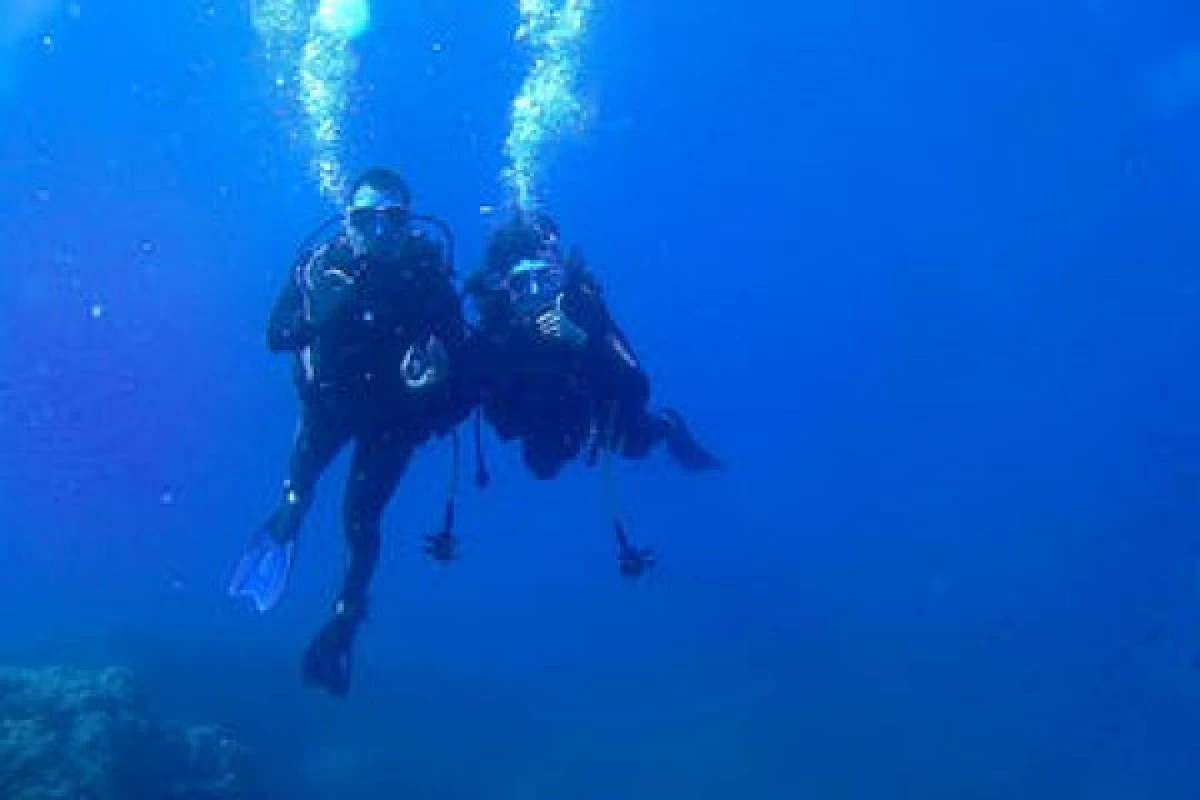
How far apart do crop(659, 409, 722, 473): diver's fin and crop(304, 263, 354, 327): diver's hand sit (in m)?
2.44

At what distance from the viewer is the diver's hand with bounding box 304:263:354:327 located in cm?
640

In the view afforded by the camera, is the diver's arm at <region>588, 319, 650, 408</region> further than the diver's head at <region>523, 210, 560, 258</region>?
No

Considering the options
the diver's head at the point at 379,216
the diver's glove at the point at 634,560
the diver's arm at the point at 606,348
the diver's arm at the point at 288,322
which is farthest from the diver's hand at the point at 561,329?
the diver's arm at the point at 288,322

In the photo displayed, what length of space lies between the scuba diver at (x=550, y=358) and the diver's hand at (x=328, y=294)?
82 cm

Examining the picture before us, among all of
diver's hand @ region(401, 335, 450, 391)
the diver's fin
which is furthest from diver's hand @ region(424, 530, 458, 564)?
the diver's fin

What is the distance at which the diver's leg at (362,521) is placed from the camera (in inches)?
268

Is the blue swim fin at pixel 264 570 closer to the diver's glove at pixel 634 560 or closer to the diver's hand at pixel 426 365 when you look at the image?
the diver's hand at pixel 426 365

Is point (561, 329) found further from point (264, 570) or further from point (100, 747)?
point (100, 747)

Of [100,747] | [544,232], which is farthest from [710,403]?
[544,232]

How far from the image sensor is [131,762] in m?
10.8

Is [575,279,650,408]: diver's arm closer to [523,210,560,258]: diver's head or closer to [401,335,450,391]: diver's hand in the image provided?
[523,210,560,258]: diver's head

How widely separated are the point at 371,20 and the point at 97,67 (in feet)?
29.5

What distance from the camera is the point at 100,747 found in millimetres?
10273

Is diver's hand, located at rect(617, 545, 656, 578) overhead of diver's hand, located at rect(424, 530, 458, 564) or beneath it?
beneath
